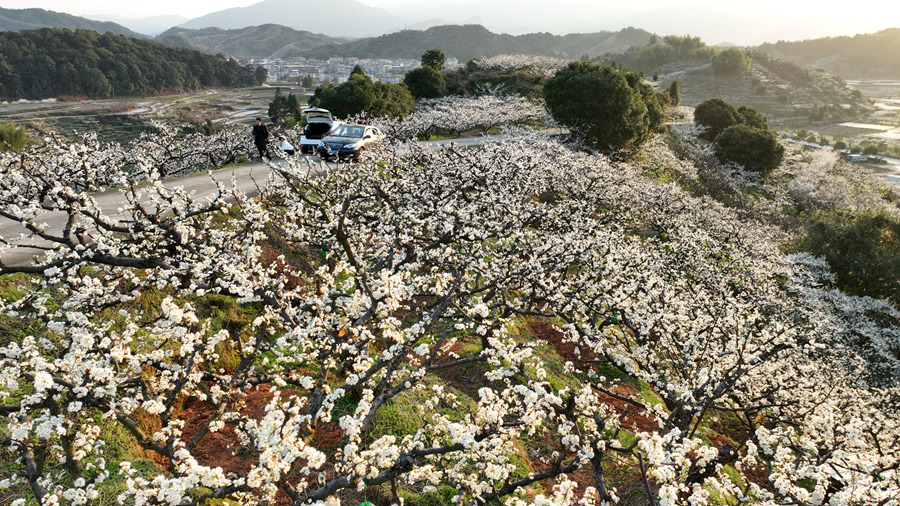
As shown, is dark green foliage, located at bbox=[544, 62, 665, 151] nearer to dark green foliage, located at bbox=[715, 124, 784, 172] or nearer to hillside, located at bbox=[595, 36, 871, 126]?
dark green foliage, located at bbox=[715, 124, 784, 172]

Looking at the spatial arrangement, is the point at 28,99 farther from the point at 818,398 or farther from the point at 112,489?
the point at 818,398

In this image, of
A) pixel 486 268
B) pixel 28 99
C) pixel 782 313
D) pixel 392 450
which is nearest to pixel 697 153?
pixel 782 313

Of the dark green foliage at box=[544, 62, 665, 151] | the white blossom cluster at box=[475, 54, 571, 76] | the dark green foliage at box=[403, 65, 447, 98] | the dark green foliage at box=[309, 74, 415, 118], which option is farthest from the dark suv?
the white blossom cluster at box=[475, 54, 571, 76]

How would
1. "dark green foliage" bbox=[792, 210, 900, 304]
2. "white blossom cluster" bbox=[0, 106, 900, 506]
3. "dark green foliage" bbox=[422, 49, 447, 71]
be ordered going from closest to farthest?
"white blossom cluster" bbox=[0, 106, 900, 506], "dark green foliage" bbox=[792, 210, 900, 304], "dark green foliage" bbox=[422, 49, 447, 71]

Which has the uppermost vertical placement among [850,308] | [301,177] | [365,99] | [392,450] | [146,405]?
[365,99]

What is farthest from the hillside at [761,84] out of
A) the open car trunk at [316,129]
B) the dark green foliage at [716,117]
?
the open car trunk at [316,129]

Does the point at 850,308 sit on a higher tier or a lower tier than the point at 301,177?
lower

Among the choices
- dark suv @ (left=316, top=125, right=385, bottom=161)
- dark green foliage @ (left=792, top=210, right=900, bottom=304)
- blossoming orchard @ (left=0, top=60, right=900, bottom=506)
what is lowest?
dark green foliage @ (left=792, top=210, right=900, bottom=304)
